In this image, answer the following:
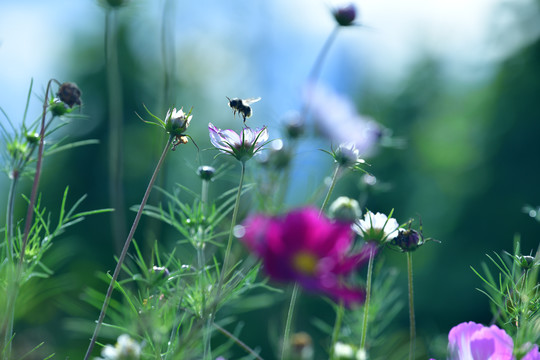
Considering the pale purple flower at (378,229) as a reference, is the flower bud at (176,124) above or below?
above

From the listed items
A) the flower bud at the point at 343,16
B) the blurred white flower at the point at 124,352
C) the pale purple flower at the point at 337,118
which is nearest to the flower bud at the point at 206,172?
the blurred white flower at the point at 124,352

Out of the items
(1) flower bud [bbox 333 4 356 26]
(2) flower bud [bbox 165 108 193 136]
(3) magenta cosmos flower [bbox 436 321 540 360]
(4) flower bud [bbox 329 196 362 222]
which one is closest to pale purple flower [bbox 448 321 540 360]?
(3) magenta cosmos flower [bbox 436 321 540 360]

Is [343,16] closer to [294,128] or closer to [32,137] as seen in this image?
[294,128]

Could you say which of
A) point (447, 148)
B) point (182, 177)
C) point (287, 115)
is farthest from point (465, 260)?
point (287, 115)

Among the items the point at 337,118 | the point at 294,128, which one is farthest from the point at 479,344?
the point at 337,118

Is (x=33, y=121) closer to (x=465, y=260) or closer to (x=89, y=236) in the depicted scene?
(x=465, y=260)

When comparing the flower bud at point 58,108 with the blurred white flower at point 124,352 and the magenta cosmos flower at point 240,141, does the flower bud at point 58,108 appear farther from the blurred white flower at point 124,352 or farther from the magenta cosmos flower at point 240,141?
the blurred white flower at point 124,352
